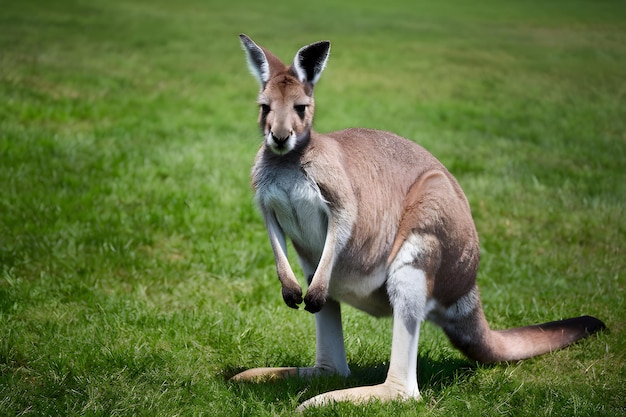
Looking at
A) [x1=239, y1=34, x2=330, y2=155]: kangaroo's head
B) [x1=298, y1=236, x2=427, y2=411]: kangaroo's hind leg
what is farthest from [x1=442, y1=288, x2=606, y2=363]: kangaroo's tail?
[x1=239, y1=34, x2=330, y2=155]: kangaroo's head

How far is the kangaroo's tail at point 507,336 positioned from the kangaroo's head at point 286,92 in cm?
155

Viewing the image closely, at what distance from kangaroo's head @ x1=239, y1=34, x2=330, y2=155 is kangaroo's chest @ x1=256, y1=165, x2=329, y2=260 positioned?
20cm

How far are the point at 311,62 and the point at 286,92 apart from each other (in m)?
0.26

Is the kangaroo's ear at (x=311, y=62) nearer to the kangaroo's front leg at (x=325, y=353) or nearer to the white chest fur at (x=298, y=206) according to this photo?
the white chest fur at (x=298, y=206)

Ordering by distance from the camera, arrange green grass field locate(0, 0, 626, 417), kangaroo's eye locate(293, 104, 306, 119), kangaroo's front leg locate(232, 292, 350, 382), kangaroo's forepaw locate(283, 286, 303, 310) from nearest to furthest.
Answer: kangaroo's eye locate(293, 104, 306, 119)
kangaroo's forepaw locate(283, 286, 303, 310)
green grass field locate(0, 0, 626, 417)
kangaroo's front leg locate(232, 292, 350, 382)

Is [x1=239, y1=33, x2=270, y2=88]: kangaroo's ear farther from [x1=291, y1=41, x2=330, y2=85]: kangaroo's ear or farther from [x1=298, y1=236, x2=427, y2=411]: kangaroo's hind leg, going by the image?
[x1=298, y1=236, x2=427, y2=411]: kangaroo's hind leg

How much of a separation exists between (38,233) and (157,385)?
2838mm

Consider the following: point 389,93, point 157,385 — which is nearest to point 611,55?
point 389,93

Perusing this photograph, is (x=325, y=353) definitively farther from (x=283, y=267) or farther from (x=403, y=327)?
(x=283, y=267)

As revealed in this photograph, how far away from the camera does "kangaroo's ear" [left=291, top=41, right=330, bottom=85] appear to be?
13.2 feet

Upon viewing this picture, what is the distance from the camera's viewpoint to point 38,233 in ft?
22.0

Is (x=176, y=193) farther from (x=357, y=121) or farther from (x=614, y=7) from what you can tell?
(x=614, y=7)

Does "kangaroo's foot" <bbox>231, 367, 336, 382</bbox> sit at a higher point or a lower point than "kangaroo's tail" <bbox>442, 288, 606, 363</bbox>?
lower

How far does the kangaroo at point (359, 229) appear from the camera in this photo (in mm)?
4023
